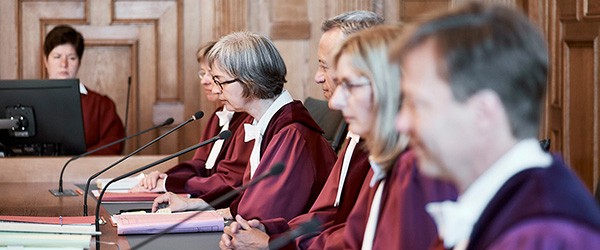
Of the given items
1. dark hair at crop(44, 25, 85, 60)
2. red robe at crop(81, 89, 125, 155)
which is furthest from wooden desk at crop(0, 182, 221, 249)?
dark hair at crop(44, 25, 85, 60)

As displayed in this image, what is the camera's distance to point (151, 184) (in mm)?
4309

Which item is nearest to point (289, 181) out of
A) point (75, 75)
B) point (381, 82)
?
point (381, 82)

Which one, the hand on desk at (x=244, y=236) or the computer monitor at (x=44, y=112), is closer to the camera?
the hand on desk at (x=244, y=236)

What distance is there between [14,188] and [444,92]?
339 cm

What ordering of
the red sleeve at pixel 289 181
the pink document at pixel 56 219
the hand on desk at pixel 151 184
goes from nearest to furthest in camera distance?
the pink document at pixel 56 219, the red sleeve at pixel 289 181, the hand on desk at pixel 151 184

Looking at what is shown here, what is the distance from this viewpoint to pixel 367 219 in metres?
2.48

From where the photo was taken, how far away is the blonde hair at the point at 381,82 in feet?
7.09

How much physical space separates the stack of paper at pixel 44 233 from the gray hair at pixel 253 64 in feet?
2.68

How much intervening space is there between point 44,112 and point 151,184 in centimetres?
82

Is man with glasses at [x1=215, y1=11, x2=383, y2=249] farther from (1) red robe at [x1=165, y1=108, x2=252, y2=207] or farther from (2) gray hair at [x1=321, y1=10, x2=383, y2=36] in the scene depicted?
(1) red robe at [x1=165, y1=108, x2=252, y2=207]

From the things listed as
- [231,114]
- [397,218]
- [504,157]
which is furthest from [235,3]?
[504,157]

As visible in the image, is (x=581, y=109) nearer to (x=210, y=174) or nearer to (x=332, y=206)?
(x=210, y=174)

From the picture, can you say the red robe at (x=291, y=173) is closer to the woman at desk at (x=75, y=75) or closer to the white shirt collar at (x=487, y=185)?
the white shirt collar at (x=487, y=185)

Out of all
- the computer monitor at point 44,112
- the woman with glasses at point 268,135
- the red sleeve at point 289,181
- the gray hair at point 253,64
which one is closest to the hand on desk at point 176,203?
the woman with glasses at point 268,135
